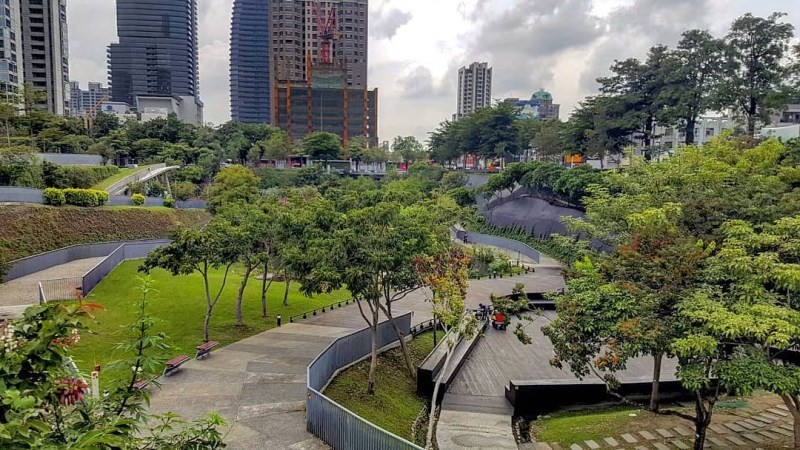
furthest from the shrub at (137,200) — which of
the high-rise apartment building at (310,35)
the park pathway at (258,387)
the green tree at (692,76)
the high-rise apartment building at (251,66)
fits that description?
the high-rise apartment building at (251,66)

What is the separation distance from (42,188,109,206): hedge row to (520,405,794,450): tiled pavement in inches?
1185

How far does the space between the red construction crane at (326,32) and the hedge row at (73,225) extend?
3122 inches

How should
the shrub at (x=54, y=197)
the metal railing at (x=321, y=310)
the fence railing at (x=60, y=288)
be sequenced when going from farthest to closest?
the shrub at (x=54, y=197)
the metal railing at (x=321, y=310)
the fence railing at (x=60, y=288)

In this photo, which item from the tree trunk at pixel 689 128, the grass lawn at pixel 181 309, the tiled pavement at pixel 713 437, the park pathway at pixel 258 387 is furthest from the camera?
the tree trunk at pixel 689 128

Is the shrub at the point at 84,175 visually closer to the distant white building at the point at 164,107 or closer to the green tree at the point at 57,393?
the green tree at the point at 57,393

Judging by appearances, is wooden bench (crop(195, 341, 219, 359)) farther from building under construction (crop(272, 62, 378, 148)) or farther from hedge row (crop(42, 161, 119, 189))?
building under construction (crop(272, 62, 378, 148))

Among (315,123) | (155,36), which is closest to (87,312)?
(315,123)

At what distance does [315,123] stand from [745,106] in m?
80.2

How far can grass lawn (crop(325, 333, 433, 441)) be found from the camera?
43.2 ft

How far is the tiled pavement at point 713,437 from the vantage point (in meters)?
11.7

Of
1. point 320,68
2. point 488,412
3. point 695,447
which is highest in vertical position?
point 320,68

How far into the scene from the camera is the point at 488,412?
567 inches

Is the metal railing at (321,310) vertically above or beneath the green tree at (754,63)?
beneath

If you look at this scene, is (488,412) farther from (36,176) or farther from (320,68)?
(320,68)
